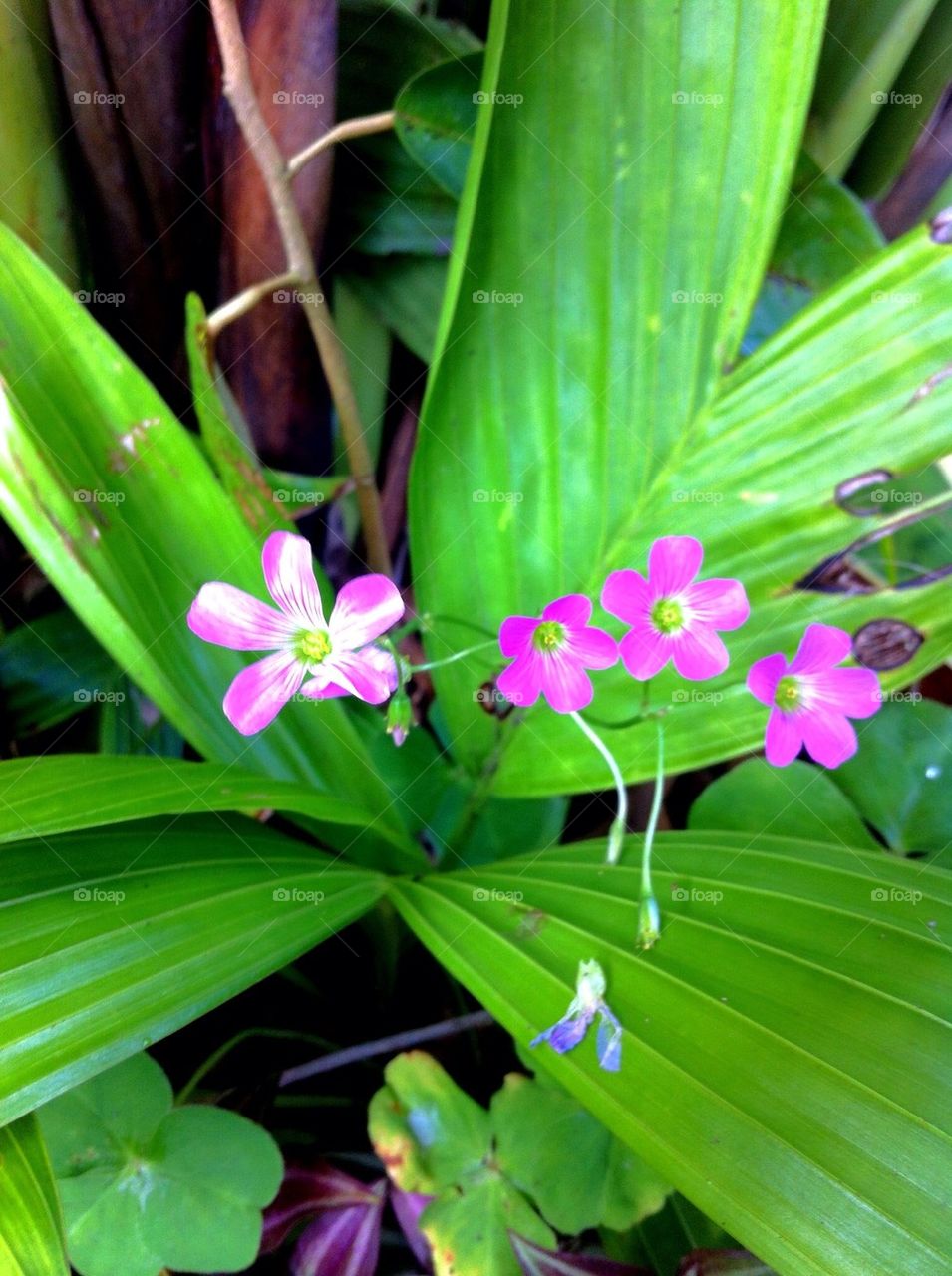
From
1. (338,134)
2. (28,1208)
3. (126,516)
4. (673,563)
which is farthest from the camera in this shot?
(338,134)

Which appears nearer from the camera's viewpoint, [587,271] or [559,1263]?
[559,1263]

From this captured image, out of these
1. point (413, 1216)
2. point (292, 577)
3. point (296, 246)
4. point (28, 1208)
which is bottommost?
point (413, 1216)

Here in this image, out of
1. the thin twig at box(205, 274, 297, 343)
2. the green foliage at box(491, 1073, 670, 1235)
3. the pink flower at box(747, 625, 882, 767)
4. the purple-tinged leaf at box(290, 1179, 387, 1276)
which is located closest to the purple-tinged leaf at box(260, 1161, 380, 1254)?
the purple-tinged leaf at box(290, 1179, 387, 1276)

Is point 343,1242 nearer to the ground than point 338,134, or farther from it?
nearer to the ground

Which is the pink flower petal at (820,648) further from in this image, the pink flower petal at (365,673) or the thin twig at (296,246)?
the thin twig at (296,246)

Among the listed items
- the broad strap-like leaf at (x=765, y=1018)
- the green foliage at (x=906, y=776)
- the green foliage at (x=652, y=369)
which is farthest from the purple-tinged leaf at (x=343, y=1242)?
the green foliage at (x=906, y=776)

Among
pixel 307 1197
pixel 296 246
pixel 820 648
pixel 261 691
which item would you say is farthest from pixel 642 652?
pixel 296 246

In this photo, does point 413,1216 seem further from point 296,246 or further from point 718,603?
point 296,246
